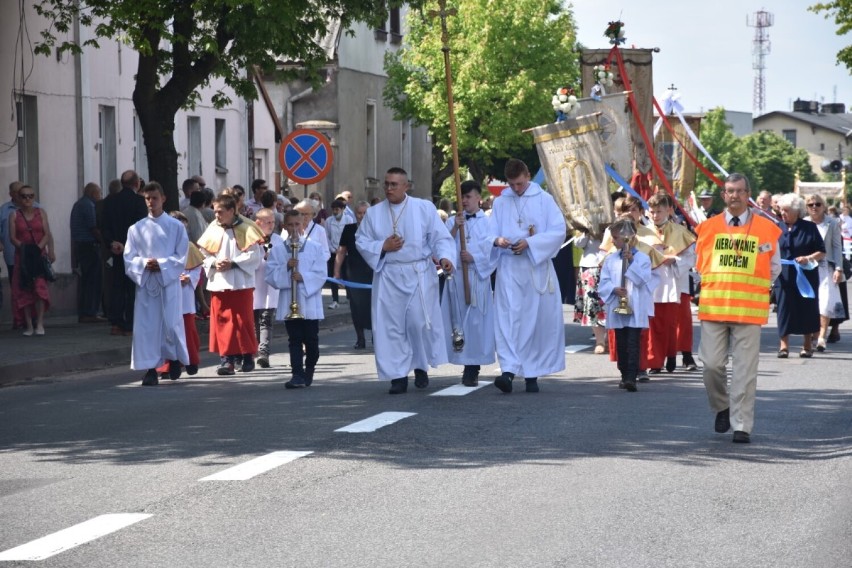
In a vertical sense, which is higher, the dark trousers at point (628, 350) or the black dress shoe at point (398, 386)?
the dark trousers at point (628, 350)

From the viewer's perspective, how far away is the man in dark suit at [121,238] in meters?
20.6

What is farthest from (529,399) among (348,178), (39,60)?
(348,178)

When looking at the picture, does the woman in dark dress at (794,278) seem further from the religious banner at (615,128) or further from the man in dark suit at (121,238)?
the man in dark suit at (121,238)

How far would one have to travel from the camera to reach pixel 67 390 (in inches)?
597

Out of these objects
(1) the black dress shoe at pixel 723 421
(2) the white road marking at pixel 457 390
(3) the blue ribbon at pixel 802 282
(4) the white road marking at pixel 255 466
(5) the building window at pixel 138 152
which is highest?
(5) the building window at pixel 138 152

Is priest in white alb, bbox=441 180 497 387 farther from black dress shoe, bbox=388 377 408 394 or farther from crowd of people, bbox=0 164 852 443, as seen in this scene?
black dress shoe, bbox=388 377 408 394

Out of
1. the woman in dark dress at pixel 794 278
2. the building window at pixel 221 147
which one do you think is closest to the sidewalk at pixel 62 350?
the woman in dark dress at pixel 794 278

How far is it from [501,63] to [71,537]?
44.9 meters

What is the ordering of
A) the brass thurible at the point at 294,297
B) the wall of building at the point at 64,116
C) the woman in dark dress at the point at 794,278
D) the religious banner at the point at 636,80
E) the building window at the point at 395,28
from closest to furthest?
the brass thurible at the point at 294,297
the woman in dark dress at the point at 794,278
the religious banner at the point at 636,80
the wall of building at the point at 64,116
the building window at the point at 395,28

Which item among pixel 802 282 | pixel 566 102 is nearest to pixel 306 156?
pixel 566 102

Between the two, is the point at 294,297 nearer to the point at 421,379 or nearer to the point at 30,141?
the point at 421,379

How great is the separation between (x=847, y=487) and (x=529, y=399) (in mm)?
4693

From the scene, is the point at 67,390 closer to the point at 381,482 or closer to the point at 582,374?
the point at 582,374

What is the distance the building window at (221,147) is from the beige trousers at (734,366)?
24637mm
